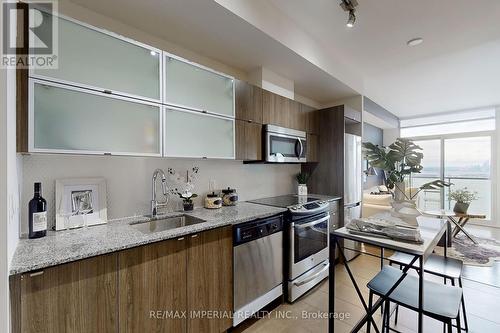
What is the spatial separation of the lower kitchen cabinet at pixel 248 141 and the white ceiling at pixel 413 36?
1.14 meters

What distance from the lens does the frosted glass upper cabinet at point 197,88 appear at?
1812 millimetres

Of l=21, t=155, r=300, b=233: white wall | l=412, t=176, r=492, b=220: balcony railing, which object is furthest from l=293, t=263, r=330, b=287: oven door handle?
l=412, t=176, r=492, b=220: balcony railing

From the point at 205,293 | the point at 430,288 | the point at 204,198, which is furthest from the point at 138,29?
the point at 430,288

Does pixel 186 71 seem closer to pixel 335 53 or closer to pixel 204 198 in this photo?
pixel 204 198

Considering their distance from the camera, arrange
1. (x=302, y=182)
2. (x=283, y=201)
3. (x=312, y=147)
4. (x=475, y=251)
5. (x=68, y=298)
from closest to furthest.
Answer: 1. (x=68, y=298)
2. (x=283, y=201)
3. (x=312, y=147)
4. (x=302, y=182)
5. (x=475, y=251)

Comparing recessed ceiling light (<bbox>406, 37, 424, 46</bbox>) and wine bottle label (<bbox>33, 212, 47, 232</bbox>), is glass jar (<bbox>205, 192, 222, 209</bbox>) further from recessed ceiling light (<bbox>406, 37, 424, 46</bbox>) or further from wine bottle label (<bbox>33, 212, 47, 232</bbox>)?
recessed ceiling light (<bbox>406, 37, 424, 46</bbox>)

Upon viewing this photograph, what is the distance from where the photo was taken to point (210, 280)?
167cm

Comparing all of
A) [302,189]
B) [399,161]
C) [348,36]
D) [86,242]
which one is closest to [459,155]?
[302,189]

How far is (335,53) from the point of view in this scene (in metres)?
2.89

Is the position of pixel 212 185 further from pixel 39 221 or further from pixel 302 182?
pixel 302 182

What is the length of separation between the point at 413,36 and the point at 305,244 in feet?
8.49

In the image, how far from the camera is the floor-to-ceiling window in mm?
5285

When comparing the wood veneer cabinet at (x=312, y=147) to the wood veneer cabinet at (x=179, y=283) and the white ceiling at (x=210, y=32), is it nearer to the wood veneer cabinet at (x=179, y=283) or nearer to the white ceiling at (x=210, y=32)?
the white ceiling at (x=210, y=32)

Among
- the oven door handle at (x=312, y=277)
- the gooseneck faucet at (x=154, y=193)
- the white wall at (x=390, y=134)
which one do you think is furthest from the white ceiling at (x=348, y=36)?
the white wall at (x=390, y=134)
